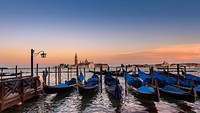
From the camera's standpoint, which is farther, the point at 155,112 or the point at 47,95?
the point at 47,95

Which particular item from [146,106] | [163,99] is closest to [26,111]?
[146,106]

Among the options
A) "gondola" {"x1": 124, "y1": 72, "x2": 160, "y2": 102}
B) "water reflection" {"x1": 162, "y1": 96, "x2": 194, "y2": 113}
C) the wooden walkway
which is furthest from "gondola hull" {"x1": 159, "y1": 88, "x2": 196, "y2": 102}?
the wooden walkway

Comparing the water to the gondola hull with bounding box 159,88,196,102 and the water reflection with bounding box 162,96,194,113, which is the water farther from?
the gondola hull with bounding box 159,88,196,102

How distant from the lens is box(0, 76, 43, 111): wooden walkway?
867 cm

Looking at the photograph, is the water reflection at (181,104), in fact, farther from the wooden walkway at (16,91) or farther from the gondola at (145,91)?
the wooden walkway at (16,91)

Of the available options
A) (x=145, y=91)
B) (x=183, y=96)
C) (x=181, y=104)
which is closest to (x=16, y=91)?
(x=145, y=91)

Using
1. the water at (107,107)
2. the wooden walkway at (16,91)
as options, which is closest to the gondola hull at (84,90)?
the water at (107,107)

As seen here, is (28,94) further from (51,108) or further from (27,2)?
(27,2)

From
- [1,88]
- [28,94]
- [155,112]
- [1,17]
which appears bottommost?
[155,112]

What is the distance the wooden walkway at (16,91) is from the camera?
8.67m

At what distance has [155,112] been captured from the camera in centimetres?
976

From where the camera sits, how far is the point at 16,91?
10156 millimetres

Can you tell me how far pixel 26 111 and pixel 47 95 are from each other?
15.0 ft

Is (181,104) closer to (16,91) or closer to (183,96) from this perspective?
(183,96)
